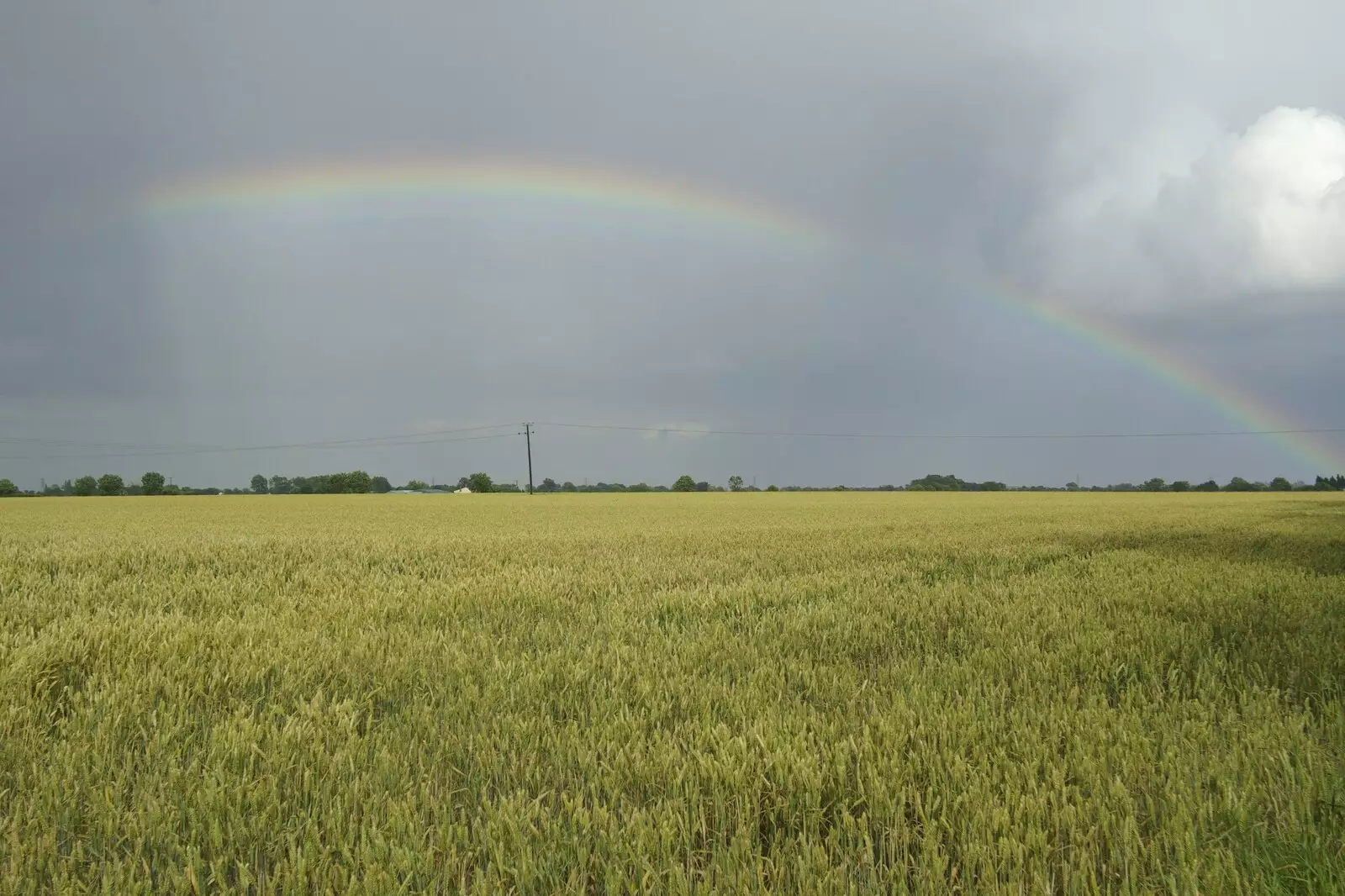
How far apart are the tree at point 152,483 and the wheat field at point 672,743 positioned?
486 ft

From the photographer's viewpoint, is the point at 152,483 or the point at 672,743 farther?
the point at 152,483

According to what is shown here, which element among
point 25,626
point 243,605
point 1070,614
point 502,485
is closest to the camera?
point 25,626

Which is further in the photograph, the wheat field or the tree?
the tree

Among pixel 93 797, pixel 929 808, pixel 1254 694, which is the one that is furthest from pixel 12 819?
pixel 1254 694

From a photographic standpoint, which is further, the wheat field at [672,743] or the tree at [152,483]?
the tree at [152,483]

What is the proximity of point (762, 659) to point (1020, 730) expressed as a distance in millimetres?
1584

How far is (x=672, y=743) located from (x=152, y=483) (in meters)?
162

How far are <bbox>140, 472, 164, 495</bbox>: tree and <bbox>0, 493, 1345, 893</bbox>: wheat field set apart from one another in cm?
14804

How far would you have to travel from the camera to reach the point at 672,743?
9.06ft

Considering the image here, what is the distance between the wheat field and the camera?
1.99 meters

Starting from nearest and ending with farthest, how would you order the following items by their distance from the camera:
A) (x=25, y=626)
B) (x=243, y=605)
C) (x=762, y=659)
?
(x=762, y=659) → (x=25, y=626) → (x=243, y=605)

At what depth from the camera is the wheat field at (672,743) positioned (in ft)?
6.53

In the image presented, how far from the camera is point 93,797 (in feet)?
7.80

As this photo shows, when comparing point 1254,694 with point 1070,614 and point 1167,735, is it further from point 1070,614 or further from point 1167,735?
point 1070,614
